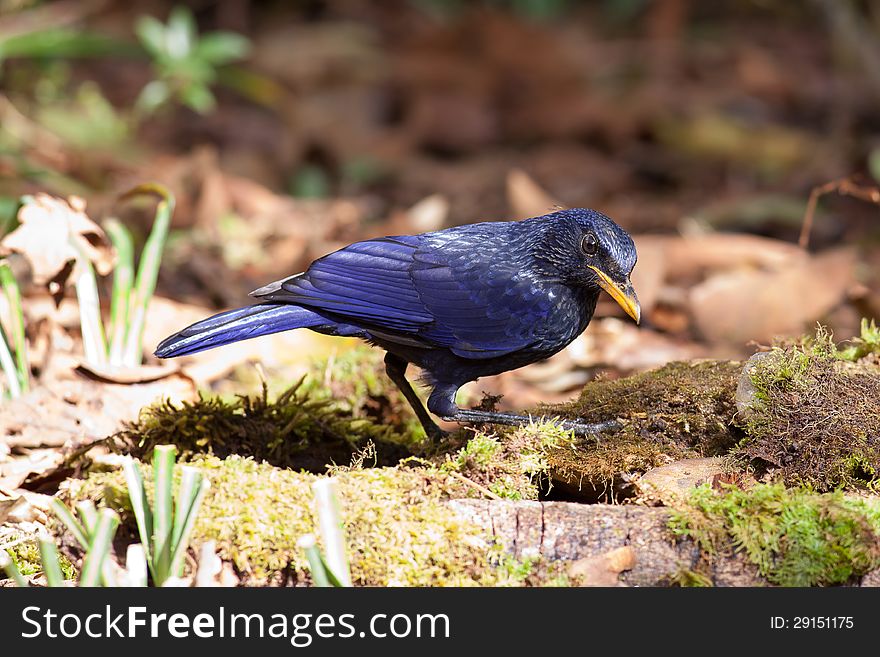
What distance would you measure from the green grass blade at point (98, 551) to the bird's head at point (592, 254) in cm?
199

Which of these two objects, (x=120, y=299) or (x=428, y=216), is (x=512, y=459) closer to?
(x=120, y=299)

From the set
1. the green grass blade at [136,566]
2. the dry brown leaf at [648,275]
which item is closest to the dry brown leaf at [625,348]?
the dry brown leaf at [648,275]

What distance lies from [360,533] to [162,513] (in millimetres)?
573

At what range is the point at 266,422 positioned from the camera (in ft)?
13.5

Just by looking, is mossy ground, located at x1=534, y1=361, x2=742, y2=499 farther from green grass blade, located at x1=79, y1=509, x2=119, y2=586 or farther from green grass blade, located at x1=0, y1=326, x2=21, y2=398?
green grass blade, located at x1=0, y1=326, x2=21, y2=398

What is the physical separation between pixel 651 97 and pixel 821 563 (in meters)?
8.01

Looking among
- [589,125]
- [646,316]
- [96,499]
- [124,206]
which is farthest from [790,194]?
[96,499]

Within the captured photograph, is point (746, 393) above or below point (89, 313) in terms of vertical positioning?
below

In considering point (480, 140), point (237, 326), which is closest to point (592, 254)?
point (237, 326)

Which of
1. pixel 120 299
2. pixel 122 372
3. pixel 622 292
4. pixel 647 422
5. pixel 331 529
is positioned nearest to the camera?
pixel 331 529

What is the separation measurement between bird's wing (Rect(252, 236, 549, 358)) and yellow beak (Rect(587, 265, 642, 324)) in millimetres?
257

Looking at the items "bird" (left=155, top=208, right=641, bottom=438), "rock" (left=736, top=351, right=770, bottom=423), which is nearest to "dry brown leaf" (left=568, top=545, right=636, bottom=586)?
"rock" (left=736, top=351, right=770, bottom=423)

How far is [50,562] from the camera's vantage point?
2.74 m

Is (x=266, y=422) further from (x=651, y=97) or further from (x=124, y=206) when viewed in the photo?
(x=651, y=97)
